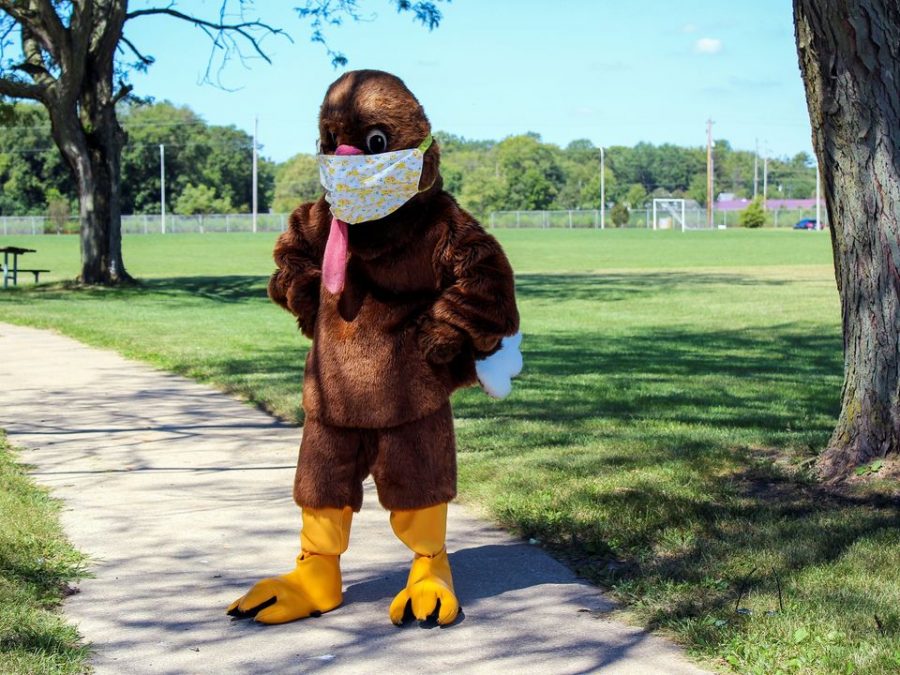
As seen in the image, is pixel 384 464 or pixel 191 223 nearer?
pixel 384 464

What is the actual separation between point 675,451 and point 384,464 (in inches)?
115

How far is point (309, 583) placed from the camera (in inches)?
168

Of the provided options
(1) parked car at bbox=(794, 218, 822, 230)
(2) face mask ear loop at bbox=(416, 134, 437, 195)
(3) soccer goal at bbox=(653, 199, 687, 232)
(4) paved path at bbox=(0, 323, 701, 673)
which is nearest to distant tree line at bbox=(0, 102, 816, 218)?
(3) soccer goal at bbox=(653, 199, 687, 232)

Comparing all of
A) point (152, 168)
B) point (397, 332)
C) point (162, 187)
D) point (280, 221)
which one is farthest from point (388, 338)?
point (152, 168)

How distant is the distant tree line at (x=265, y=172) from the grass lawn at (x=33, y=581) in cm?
6976

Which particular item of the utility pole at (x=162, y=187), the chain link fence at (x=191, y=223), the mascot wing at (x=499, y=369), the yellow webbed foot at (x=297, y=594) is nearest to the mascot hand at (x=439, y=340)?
the mascot wing at (x=499, y=369)

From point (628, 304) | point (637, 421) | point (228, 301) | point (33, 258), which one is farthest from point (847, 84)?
point (33, 258)

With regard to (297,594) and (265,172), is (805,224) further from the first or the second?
(297,594)

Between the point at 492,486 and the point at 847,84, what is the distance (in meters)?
2.64

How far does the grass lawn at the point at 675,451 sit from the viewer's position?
160 inches

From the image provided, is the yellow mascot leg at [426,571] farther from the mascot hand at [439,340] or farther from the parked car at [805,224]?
the parked car at [805,224]

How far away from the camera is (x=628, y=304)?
1991 centimetres

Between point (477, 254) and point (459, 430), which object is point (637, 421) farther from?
point (477, 254)

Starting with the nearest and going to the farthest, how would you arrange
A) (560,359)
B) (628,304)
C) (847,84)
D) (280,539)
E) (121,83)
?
(280,539), (847,84), (560,359), (628,304), (121,83)
